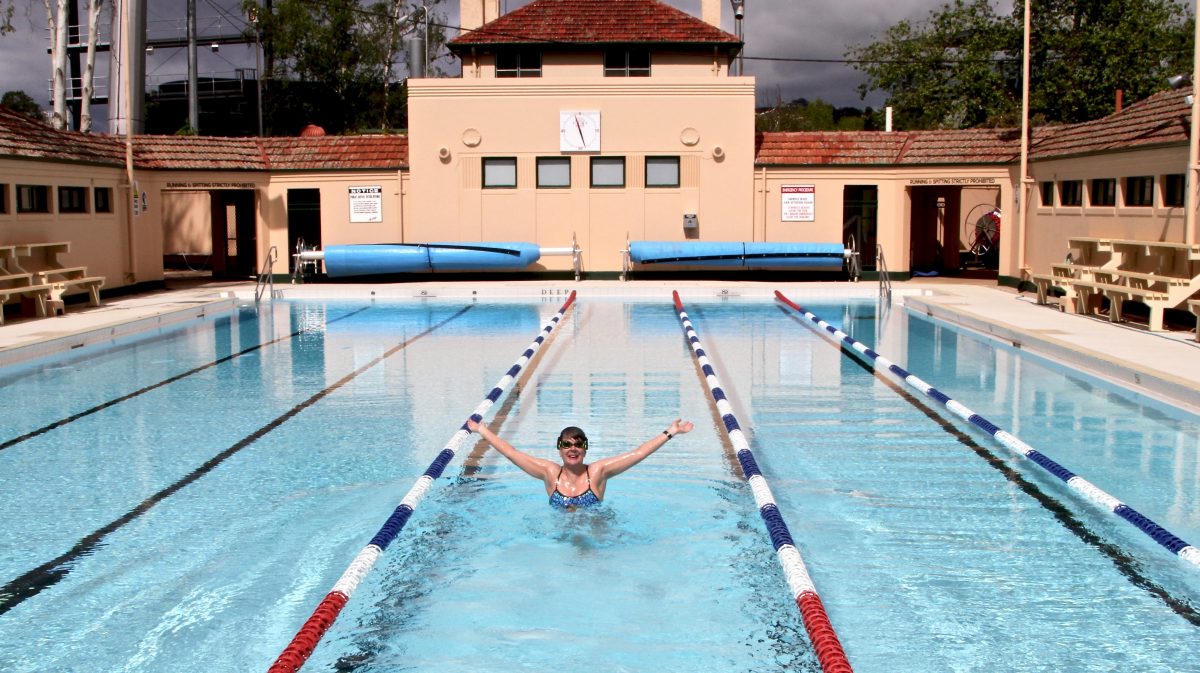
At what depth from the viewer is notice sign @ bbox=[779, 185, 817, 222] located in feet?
90.3

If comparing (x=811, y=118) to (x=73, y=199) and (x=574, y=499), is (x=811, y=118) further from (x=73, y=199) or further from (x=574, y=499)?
(x=574, y=499)

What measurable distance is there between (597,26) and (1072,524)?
23.6 meters

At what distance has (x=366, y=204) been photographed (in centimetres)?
2788

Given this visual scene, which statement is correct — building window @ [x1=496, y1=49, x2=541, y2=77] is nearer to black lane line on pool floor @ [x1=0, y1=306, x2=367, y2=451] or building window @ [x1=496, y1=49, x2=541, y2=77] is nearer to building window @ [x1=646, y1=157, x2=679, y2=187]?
building window @ [x1=646, y1=157, x2=679, y2=187]

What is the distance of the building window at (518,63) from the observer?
2877 cm

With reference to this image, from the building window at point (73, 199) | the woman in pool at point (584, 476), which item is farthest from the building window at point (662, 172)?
the woman in pool at point (584, 476)

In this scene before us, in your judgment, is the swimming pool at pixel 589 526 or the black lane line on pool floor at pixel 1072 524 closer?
the swimming pool at pixel 589 526

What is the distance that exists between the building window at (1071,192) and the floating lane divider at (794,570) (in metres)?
13.2

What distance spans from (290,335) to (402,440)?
863 centimetres

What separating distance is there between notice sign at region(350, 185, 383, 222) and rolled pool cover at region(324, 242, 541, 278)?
1.25 metres

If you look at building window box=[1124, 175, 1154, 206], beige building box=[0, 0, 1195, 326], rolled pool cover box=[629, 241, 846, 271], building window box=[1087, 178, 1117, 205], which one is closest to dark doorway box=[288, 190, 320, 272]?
beige building box=[0, 0, 1195, 326]

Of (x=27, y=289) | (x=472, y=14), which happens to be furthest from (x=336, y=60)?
(x=27, y=289)

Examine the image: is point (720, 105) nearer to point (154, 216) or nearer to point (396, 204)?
point (396, 204)

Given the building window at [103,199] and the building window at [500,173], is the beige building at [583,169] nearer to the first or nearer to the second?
the building window at [500,173]
